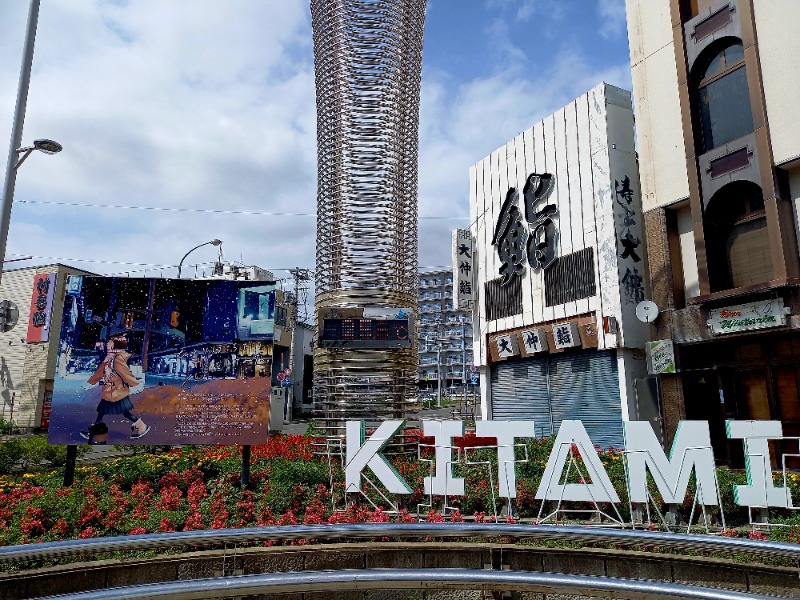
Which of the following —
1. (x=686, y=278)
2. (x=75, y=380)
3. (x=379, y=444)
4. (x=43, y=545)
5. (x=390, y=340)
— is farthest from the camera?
(x=686, y=278)

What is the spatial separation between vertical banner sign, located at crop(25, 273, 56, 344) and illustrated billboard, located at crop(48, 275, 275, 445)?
125 feet

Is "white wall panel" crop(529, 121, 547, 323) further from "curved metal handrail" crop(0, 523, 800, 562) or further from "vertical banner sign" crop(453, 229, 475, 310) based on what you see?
"curved metal handrail" crop(0, 523, 800, 562)

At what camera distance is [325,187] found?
18562mm

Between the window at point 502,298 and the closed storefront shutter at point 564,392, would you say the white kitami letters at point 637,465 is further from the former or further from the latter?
the window at point 502,298

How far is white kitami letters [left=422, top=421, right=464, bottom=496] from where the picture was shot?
11.6 metres

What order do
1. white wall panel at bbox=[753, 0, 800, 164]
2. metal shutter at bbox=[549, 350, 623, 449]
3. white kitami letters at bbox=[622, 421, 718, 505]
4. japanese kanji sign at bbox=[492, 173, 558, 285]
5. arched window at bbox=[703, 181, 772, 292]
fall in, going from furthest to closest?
japanese kanji sign at bbox=[492, 173, 558, 285] → metal shutter at bbox=[549, 350, 623, 449] → arched window at bbox=[703, 181, 772, 292] → white wall panel at bbox=[753, 0, 800, 164] → white kitami letters at bbox=[622, 421, 718, 505]

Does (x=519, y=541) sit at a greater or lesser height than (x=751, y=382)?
lesser

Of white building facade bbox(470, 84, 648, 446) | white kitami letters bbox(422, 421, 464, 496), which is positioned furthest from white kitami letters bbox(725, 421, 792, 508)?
white building facade bbox(470, 84, 648, 446)

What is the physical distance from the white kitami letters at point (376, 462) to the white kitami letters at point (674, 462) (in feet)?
14.1

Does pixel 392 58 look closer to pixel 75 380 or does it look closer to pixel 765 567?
pixel 75 380

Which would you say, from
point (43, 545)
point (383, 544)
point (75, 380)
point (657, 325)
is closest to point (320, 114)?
point (75, 380)

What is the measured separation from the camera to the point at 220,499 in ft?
38.8

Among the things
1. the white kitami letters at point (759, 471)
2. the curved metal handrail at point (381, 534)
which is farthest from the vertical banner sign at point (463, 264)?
the curved metal handrail at point (381, 534)

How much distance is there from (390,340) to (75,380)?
26.2 ft
